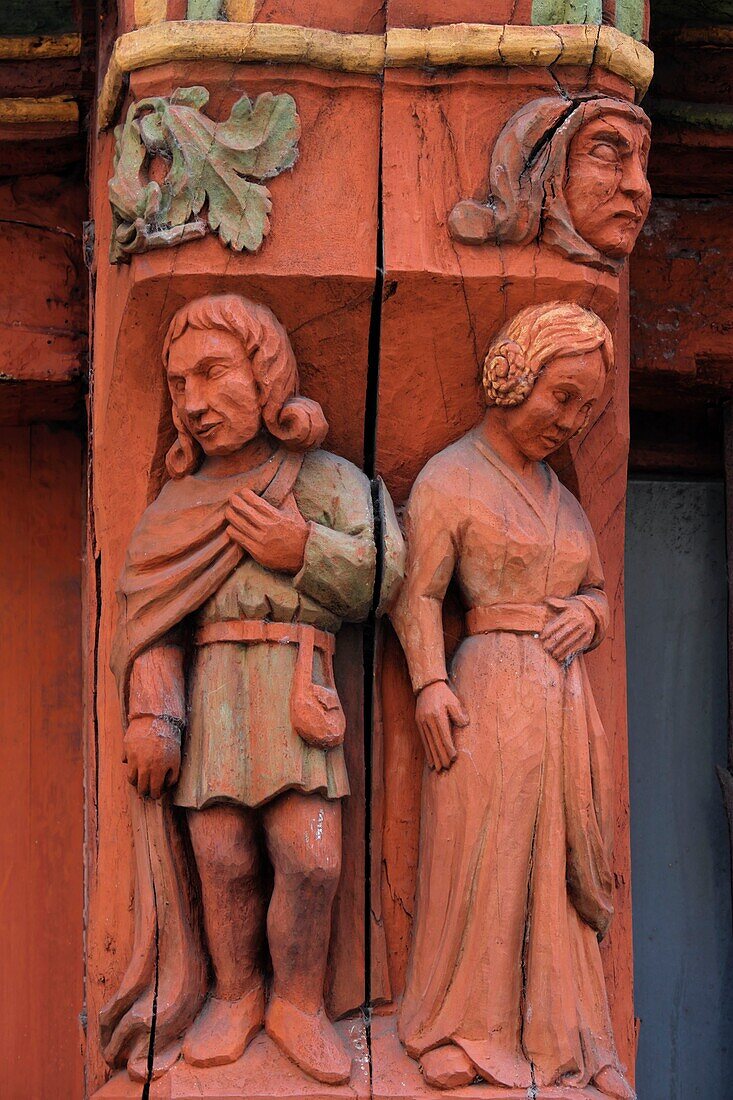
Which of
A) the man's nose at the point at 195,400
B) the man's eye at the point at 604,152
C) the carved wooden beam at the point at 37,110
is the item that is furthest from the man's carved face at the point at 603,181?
the carved wooden beam at the point at 37,110

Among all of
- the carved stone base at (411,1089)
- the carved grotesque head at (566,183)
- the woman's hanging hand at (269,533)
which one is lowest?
the carved stone base at (411,1089)

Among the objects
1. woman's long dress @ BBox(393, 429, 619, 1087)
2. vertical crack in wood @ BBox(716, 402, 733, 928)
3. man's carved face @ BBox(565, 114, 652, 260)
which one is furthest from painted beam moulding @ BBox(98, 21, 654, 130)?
vertical crack in wood @ BBox(716, 402, 733, 928)

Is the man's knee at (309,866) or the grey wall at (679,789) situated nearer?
the man's knee at (309,866)

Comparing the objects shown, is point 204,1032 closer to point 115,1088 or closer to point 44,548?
point 115,1088

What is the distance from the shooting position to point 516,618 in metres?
3.51

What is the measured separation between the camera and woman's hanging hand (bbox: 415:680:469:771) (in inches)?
136

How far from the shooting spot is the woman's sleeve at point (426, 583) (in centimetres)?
350

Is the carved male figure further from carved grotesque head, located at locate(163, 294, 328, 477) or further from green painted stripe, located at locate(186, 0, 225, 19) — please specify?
green painted stripe, located at locate(186, 0, 225, 19)

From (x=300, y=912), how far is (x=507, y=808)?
0.38 metres

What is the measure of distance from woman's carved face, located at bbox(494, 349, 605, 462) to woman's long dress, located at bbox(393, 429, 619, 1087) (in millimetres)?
68

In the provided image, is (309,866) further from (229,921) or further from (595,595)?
(595,595)

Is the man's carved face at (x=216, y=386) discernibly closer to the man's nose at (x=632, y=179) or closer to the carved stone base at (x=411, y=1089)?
the man's nose at (x=632, y=179)

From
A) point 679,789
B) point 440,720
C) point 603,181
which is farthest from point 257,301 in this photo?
point 679,789

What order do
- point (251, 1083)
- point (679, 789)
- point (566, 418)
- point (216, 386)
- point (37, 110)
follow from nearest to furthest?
point (251, 1083)
point (216, 386)
point (566, 418)
point (37, 110)
point (679, 789)
